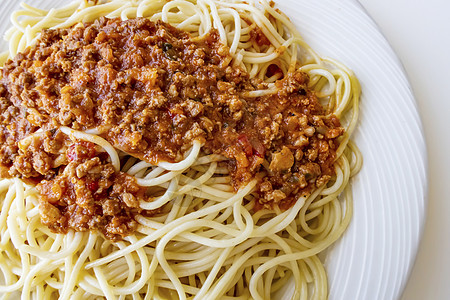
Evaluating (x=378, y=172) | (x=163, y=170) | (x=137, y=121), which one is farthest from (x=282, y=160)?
(x=137, y=121)

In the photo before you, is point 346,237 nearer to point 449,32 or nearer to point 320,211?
point 320,211

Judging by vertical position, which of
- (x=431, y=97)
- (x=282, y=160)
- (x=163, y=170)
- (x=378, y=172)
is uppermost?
(x=431, y=97)

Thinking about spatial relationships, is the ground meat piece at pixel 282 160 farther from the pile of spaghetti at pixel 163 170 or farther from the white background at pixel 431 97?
the white background at pixel 431 97

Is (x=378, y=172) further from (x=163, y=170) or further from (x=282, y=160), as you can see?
(x=163, y=170)

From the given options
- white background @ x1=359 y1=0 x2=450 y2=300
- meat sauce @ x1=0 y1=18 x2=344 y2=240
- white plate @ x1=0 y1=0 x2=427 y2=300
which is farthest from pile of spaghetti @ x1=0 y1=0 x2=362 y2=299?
white background @ x1=359 y1=0 x2=450 y2=300

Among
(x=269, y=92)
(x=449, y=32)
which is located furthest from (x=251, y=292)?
(x=449, y=32)
